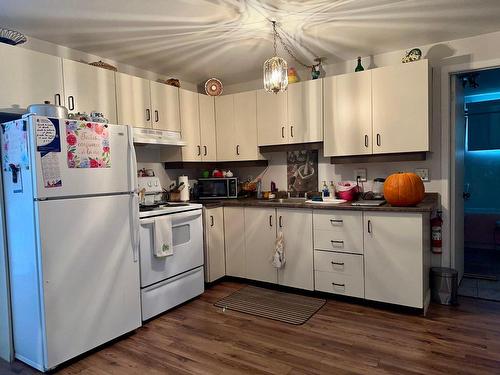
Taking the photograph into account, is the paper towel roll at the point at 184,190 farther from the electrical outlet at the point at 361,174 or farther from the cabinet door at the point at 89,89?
the electrical outlet at the point at 361,174

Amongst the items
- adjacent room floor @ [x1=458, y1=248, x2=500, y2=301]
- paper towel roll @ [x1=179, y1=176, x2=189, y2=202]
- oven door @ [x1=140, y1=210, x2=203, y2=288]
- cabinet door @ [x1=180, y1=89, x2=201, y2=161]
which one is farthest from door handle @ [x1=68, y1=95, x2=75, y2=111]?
adjacent room floor @ [x1=458, y1=248, x2=500, y2=301]

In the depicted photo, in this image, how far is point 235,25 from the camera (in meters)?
2.64

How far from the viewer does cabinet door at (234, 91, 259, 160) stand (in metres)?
3.81

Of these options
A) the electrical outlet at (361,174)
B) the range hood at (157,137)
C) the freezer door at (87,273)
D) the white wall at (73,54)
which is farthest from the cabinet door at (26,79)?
the electrical outlet at (361,174)

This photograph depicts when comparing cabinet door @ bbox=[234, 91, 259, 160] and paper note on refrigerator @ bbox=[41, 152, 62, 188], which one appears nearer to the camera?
paper note on refrigerator @ bbox=[41, 152, 62, 188]

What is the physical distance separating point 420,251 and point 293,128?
1702 mm

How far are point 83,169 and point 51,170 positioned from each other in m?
0.20

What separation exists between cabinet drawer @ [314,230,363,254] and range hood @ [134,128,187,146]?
1671 millimetres

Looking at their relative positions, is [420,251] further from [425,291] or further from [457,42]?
[457,42]

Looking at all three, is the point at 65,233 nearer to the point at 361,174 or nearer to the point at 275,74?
the point at 275,74

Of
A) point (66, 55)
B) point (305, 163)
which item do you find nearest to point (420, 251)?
point (305, 163)

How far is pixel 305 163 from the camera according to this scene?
382 cm

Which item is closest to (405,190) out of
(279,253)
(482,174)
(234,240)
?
(279,253)

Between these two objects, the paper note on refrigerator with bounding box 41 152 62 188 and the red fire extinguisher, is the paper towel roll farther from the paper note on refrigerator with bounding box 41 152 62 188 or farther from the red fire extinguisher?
the red fire extinguisher
